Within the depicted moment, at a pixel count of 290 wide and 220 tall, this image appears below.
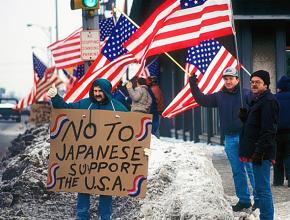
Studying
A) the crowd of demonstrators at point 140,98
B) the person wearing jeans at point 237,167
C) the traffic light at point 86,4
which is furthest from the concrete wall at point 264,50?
the person wearing jeans at point 237,167

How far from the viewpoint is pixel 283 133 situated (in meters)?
10.6

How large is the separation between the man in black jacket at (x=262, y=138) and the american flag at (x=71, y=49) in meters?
8.90

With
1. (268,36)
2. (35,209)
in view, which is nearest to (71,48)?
(268,36)

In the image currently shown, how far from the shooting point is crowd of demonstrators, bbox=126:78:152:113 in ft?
48.6

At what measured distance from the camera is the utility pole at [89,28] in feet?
34.4

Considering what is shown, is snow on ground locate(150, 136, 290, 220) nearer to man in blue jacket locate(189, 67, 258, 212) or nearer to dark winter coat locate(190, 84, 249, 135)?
man in blue jacket locate(189, 67, 258, 212)

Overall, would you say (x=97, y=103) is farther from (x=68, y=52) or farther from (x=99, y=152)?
(x=68, y=52)

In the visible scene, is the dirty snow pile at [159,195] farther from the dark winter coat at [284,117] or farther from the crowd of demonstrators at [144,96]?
the crowd of demonstrators at [144,96]

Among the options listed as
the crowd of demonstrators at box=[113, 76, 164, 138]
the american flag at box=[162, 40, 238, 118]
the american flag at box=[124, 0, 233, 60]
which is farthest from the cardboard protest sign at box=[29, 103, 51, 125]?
the american flag at box=[124, 0, 233, 60]

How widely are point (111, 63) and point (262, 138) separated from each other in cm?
390

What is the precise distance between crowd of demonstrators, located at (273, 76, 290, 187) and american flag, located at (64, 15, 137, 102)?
2416 mm

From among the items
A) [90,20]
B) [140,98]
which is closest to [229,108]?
[90,20]

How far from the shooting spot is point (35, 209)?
859 cm

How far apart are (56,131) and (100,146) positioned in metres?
0.48
